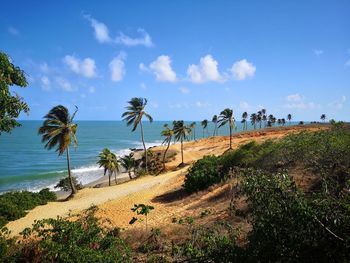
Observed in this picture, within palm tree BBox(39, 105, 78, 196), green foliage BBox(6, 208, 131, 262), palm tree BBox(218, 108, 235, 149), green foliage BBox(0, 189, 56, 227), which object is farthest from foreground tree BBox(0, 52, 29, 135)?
palm tree BBox(218, 108, 235, 149)

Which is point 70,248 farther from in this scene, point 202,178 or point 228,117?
point 228,117

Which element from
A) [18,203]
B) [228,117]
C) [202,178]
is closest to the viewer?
[202,178]

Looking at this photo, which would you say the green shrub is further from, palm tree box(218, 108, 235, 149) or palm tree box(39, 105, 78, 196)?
palm tree box(218, 108, 235, 149)

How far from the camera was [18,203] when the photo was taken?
2473 cm

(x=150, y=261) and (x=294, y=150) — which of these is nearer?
(x=150, y=261)

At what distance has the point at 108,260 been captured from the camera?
8312 millimetres

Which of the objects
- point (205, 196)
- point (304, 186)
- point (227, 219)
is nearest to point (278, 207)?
point (227, 219)

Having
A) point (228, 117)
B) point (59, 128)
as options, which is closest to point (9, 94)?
point (59, 128)

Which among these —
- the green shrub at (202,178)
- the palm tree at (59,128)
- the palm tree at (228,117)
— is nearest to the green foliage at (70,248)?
the green shrub at (202,178)

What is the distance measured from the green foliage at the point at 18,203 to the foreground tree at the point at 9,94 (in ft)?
45.5

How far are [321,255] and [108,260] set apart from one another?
5.27 meters

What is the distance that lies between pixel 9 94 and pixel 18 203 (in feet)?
62.9

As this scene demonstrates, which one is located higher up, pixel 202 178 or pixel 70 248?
pixel 70 248

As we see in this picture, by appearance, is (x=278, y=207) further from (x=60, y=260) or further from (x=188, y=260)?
(x=60, y=260)
